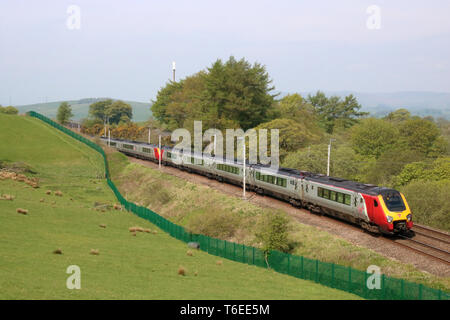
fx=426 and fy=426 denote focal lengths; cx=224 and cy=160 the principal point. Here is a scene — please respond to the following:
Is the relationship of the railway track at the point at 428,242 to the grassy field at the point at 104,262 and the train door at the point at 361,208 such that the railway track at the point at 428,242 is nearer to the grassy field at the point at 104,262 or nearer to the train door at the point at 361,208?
the train door at the point at 361,208

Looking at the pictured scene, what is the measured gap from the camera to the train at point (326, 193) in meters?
28.3

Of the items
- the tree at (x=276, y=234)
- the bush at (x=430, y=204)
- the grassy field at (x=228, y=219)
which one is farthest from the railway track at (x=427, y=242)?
the bush at (x=430, y=204)

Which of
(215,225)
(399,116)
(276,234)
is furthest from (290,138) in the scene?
(399,116)

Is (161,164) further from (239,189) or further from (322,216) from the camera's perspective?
(322,216)

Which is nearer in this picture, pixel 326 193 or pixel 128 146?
pixel 326 193

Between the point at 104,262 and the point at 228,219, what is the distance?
53.8 feet

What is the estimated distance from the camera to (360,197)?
98.7 ft

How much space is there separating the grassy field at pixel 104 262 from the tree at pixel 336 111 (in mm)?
93671

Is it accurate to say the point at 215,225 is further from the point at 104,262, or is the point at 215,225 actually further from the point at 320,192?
the point at 104,262

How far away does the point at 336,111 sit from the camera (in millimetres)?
133500

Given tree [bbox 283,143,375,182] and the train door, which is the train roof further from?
tree [bbox 283,143,375,182]
